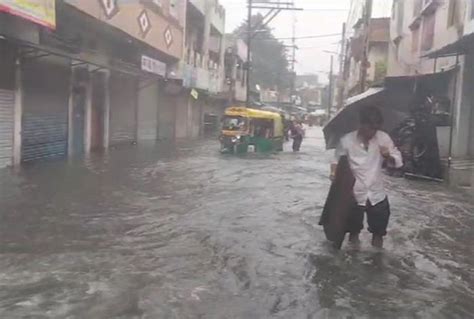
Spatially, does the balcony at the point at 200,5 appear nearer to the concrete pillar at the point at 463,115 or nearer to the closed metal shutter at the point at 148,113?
the closed metal shutter at the point at 148,113

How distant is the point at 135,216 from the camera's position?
8.69 meters

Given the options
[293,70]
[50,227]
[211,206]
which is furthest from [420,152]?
[293,70]

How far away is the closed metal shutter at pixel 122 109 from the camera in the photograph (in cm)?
2286

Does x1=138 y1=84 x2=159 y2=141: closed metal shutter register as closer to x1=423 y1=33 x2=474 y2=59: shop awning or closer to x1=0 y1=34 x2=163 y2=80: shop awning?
x1=0 y1=34 x2=163 y2=80: shop awning

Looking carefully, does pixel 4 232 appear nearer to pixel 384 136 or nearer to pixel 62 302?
pixel 62 302

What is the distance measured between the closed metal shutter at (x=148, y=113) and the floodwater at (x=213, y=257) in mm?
15103

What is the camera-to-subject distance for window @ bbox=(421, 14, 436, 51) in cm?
2242

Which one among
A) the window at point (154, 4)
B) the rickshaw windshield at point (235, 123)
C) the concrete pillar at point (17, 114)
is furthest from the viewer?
the rickshaw windshield at point (235, 123)

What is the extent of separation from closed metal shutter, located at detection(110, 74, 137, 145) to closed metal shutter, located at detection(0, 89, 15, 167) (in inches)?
330

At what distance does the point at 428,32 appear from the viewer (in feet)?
76.1

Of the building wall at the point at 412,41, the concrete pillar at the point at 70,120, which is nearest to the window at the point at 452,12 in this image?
the building wall at the point at 412,41

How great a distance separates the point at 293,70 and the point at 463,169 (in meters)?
76.9

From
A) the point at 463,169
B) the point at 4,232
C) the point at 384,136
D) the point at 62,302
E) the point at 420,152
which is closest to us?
the point at 62,302

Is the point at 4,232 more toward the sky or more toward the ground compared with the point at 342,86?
more toward the ground
